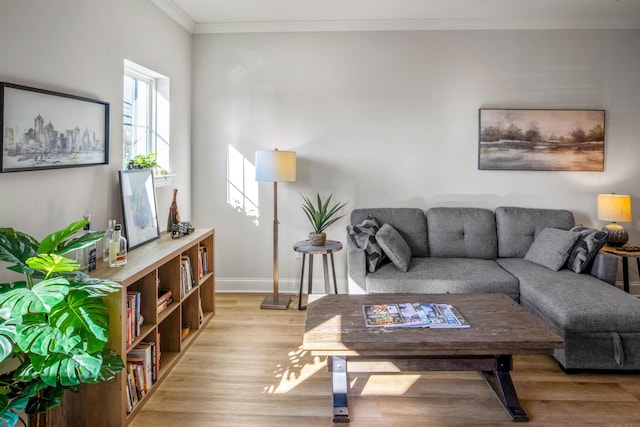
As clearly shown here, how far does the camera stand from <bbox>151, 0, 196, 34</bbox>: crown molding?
11.2ft

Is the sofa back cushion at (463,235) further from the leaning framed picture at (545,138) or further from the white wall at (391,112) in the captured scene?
the leaning framed picture at (545,138)

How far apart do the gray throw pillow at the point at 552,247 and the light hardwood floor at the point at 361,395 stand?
2.84 feet

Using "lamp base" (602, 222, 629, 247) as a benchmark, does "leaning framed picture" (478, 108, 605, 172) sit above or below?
above

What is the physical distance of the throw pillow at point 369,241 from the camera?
11.1ft

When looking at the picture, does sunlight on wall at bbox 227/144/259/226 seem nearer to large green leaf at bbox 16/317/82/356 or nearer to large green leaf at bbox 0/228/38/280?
large green leaf at bbox 0/228/38/280

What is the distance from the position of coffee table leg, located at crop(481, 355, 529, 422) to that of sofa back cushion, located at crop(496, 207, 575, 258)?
1692 millimetres

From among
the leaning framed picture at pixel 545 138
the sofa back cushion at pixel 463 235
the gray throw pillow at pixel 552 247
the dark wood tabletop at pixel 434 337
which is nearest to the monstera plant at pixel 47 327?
the dark wood tabletop at pixel 434 337

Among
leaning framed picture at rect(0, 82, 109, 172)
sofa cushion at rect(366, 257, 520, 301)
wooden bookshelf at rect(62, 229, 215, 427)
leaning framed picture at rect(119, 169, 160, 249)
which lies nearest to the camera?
leaning framed picture at rect(0, 82, 109, 172)

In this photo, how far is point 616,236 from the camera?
3.72 meters

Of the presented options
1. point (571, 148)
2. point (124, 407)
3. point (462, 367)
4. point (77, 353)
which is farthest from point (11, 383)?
point (571, 148)

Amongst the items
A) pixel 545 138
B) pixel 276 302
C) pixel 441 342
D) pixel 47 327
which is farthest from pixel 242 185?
pixel 545 138

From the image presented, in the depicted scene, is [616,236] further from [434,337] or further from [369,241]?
[434,337]

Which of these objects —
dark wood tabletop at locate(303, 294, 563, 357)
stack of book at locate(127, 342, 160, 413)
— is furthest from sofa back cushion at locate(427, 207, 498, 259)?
stack of book at locate(127, 342, 160, 413)

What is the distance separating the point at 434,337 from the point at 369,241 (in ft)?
4.62
